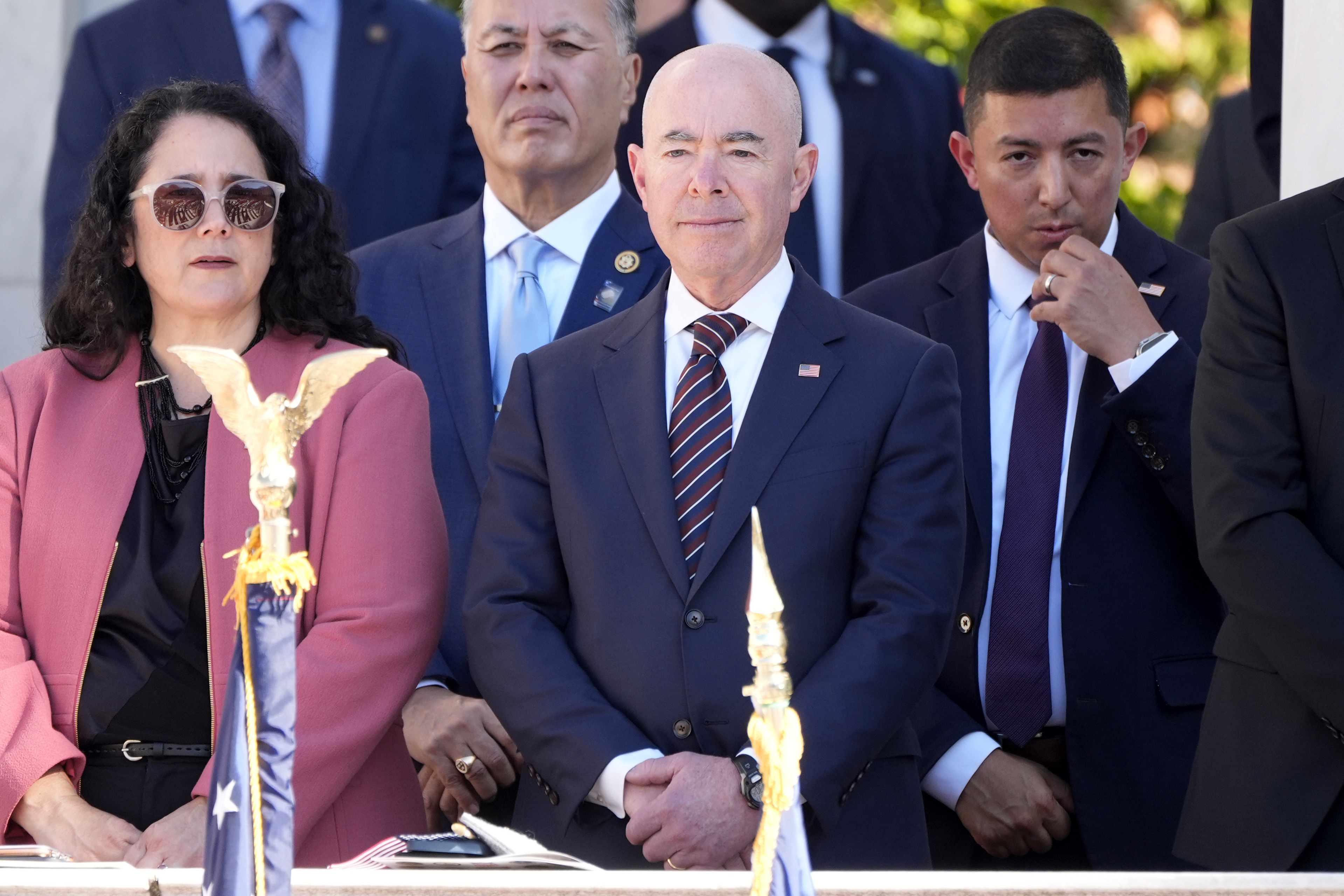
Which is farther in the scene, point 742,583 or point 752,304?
point 752,304

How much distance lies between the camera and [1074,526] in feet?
11.4

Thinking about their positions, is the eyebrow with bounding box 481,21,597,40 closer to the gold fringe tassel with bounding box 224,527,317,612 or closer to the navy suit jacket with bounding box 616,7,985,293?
the navy suit jacket with bounding box 616,7,985,293

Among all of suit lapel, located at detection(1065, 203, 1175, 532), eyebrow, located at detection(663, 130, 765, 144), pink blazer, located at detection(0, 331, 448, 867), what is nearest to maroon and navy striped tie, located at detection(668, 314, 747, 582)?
eyebrow, located at detection(663, 130, 765, 144)

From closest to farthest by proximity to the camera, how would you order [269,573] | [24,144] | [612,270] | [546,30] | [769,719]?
[769,719], [269,573], [612,270], [546,30], [24,144]

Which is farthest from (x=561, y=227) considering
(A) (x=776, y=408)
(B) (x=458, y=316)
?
(A) (x=776, y=408)

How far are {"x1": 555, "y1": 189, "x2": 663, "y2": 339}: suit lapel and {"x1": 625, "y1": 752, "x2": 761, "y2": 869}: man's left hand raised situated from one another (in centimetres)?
126

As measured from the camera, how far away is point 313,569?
3.02m

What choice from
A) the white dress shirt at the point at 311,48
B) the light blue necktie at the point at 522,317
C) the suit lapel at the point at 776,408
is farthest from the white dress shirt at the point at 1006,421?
the white dress shirt at the point at 311,48

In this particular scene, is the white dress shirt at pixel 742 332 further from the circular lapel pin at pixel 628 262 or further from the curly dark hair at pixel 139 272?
the circular lapel pin at pixel 628 262

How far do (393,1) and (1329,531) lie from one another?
3.16 metres

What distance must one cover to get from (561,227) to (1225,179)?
7.64 ft

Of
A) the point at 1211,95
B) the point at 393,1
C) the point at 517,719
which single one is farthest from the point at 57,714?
the point at 1211,95

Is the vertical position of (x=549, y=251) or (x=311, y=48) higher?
(x=311, y=48)

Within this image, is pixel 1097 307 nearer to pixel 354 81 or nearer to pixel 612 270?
pixel 612 270
